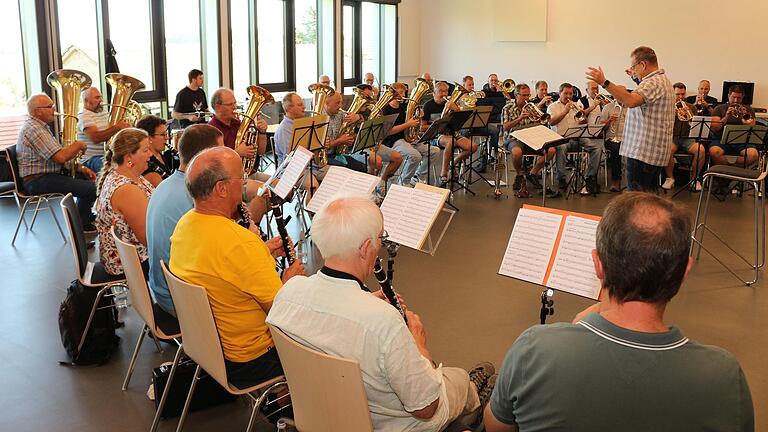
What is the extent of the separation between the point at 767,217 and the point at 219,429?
6.64 meters

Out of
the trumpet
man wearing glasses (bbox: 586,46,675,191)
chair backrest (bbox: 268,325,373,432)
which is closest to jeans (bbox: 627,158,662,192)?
man wearing glasses (bbox: 586,46,675,191)

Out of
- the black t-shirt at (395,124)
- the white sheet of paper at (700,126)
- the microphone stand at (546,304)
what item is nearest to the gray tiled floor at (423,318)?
the microphone stand at (546,304)

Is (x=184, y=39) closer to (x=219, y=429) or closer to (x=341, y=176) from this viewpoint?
(x=341, y=176)

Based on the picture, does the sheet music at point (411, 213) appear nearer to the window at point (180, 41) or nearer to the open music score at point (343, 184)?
the open music score at point (343, 184)

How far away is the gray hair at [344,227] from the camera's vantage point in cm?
226

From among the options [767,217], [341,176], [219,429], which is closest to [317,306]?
[219,429]

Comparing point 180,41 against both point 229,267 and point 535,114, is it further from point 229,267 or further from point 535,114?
Answer: point 229,267

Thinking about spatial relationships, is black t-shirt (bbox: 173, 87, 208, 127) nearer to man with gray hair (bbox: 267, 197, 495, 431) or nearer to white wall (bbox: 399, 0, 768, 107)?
white wall (bbox: 399, 0, 768, 107)

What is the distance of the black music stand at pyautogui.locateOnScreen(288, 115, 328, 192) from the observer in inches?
238

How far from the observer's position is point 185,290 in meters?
2.55

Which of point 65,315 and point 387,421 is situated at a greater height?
point 387,421

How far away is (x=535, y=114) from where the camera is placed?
30.3ft

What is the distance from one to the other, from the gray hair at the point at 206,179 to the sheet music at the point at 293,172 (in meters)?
1.47

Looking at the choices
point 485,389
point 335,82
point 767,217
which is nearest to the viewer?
point 485,389
